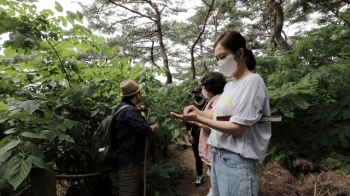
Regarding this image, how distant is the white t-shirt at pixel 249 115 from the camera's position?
46.2 inches

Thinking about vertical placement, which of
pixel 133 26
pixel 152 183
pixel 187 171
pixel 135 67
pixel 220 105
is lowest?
pixel 187 171

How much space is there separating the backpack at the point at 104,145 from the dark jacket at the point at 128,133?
0.24 ft

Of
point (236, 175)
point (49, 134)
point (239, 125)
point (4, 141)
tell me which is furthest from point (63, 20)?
point (236, 175)

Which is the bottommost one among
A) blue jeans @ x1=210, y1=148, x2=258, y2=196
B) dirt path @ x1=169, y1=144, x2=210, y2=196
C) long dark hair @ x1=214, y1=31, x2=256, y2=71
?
dirt path @ x1=169, y1=144, x2=210, y2=196

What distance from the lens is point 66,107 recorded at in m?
2.48

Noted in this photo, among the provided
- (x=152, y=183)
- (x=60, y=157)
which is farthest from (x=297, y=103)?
(x=60, y=157)

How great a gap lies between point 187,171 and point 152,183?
1663 millimetres

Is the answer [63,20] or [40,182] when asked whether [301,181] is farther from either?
[63,20]

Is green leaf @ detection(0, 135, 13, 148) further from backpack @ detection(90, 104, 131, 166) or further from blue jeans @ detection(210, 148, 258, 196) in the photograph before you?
blue jeans @ detection(210, 148, 258, 196)

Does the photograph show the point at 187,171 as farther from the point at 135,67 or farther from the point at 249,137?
the point at 249,137

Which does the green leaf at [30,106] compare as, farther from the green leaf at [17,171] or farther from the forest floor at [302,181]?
the forest floor at [302,181]

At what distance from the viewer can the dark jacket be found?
Answer: 2.60 metres

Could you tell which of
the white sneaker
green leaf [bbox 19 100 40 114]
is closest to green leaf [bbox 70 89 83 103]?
green leaf [bbox 19 100 40 114]

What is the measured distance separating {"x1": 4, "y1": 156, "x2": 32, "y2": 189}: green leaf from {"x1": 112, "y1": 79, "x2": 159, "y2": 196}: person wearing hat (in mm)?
1315
